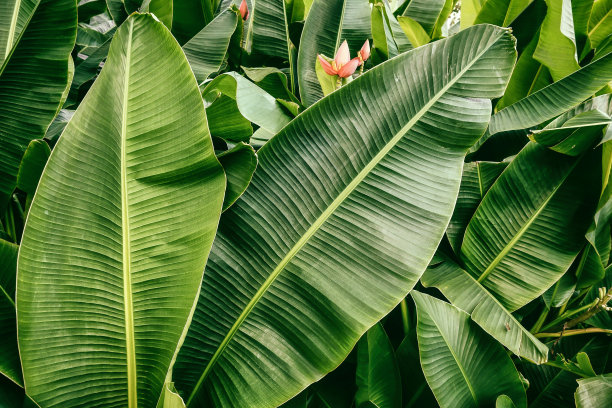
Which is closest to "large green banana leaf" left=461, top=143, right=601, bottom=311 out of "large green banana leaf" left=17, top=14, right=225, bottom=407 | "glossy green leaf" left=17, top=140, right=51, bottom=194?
"large green banana leaf" left=17, top=14, right=225, bottom=407

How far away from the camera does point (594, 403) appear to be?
848mm

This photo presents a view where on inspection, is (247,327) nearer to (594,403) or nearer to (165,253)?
(165,253)

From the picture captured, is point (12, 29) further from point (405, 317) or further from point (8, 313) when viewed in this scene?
point (405, 317)

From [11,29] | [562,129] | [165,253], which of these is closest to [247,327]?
[165,253]

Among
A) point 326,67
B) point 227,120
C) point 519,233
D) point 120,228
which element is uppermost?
A: point 326,67

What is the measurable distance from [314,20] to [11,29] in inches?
32.8

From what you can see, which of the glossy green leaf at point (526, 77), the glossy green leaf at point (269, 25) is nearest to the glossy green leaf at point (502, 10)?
the glossy green leaf at point (526, 77)

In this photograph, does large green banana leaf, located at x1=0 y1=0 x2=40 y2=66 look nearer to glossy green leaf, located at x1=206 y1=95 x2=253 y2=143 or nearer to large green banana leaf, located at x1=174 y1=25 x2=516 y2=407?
glossy green leaf, located at x1=206 y1=95 x2=253 y2=143

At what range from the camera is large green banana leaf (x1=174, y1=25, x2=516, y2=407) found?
702 mm

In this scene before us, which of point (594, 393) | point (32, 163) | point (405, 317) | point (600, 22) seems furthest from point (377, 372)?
point (600, 22)

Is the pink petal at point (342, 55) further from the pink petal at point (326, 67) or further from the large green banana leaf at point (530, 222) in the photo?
the large green banana leaf at point (530, 222)

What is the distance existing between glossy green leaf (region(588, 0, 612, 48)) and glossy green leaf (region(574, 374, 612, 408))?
116 centimetres

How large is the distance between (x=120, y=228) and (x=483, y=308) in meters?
0.75

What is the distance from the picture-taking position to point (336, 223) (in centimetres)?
73
